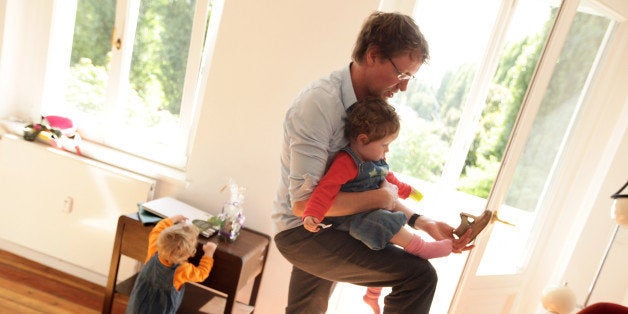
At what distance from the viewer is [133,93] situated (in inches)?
102

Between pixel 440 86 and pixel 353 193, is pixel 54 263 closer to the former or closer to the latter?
pixel 353 193

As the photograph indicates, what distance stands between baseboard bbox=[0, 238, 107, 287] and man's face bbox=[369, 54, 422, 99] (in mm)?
2182

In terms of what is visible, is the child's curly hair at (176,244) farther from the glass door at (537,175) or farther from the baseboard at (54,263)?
the glass door at (537,175)

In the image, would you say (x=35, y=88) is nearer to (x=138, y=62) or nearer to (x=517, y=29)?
(x=138, y=62)

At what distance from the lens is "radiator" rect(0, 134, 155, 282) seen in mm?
2336

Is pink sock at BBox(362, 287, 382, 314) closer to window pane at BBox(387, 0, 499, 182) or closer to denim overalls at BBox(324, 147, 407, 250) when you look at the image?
denim overalls at BBox(324, 147, 407, 250)

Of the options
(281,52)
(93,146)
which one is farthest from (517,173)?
(93,146)

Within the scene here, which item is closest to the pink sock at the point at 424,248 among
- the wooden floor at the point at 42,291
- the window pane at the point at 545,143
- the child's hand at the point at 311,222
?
the child's hand at the point at 311,222

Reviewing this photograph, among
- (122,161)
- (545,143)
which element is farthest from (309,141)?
(545,143)

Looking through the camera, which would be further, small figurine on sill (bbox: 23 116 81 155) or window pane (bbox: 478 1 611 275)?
small figurine on sill (bbox: 23 116 81 155)

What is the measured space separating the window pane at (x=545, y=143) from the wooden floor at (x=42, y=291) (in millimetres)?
2258

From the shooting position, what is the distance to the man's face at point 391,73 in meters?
1.10

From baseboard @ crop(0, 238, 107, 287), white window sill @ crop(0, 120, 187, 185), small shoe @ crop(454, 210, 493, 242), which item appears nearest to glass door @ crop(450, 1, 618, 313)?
small shoe @ crop(454, 210, 493, 242)

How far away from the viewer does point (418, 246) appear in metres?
1.12
